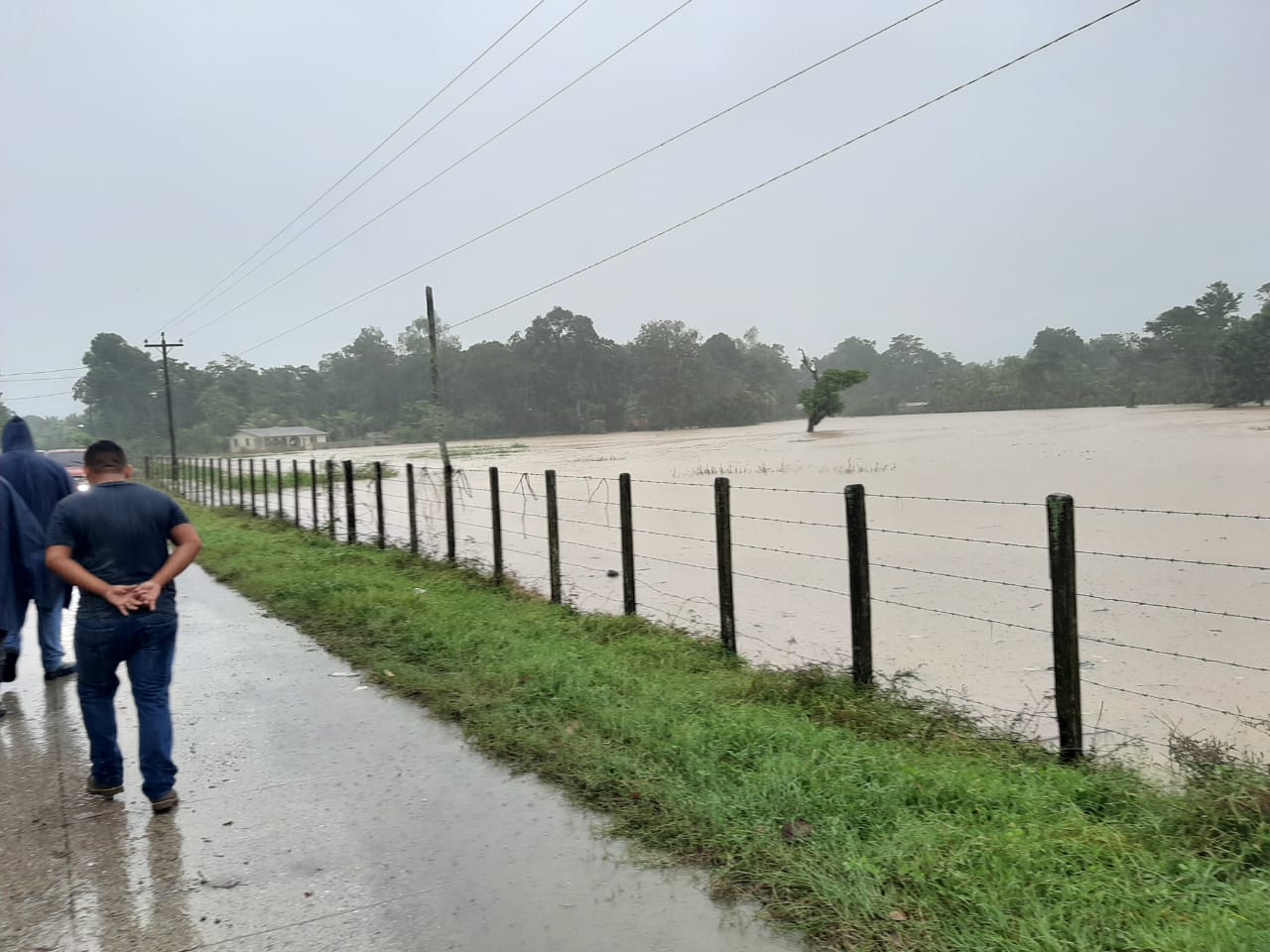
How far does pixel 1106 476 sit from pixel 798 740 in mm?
20553

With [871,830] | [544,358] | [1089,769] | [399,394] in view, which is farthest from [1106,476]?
[399,394]

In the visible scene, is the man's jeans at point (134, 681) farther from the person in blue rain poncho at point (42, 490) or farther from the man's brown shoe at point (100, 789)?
the person in blue rain poncho at point (42, 490)

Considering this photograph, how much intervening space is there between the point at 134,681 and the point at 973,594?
31.1ft

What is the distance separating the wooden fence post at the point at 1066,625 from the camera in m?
4.48

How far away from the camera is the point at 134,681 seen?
4145 mm

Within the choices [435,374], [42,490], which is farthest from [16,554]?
[435,374]

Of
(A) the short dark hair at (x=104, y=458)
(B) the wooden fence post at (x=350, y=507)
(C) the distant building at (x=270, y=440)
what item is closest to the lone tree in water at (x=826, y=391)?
(B) the wooden fence post at (x=350, y=507)

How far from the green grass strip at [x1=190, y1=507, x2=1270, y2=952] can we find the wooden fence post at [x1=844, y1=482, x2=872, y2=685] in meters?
0.18

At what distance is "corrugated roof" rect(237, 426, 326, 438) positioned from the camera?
77.6m

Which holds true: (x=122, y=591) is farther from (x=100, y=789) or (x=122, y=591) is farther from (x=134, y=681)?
(x=100, y=789)

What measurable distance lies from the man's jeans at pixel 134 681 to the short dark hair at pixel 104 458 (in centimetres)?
68

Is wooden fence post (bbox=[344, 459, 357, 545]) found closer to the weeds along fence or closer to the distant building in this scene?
the weeds along fence

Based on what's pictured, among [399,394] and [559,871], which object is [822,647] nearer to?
[559,871]

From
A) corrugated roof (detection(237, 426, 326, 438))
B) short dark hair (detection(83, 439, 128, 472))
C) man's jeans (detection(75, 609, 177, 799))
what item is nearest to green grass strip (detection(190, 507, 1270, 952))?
man's jeans (detection(75, 609, 177, 799))
